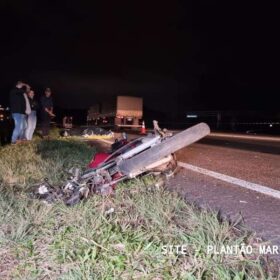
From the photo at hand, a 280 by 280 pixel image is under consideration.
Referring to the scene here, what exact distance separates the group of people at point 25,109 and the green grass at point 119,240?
717 centimetres

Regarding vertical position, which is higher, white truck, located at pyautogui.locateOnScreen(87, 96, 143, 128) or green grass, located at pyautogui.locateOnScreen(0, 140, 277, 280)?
white truck, located at pyautogui.locateOnScreen(87, 96, 143, 128)

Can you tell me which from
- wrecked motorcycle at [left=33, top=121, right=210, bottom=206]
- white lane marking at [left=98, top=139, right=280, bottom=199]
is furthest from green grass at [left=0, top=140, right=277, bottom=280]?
white lane marking at [left=98, top=139, right=280, bottom=199]

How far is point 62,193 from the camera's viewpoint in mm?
4770

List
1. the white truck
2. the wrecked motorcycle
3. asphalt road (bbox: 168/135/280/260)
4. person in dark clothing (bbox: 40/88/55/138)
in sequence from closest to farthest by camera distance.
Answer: asphalt road (bbox: 168/135/280/260) < the wrecked motorcycle < person in dark clothing (bbox: 40/88/55/138) < the white truck

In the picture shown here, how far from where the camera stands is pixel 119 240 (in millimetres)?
3291

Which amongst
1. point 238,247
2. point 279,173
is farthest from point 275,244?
point 279,173

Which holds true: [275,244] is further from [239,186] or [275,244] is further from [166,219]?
[239,186]

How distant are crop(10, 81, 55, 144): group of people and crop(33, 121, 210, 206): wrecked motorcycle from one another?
710 cm

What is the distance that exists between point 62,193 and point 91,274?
2.09 m

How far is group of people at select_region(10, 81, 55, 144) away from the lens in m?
11.6

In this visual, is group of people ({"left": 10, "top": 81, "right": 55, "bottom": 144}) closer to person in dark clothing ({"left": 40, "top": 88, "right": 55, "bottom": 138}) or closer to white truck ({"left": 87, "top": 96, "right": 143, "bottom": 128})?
person in dark clothing ({"left": 40, "top": 88, "right": 55, "bottom": 138})

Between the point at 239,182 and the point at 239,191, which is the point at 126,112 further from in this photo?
the point at 239,191

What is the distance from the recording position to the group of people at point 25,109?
38.0ft

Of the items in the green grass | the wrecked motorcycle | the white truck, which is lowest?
the green grass
